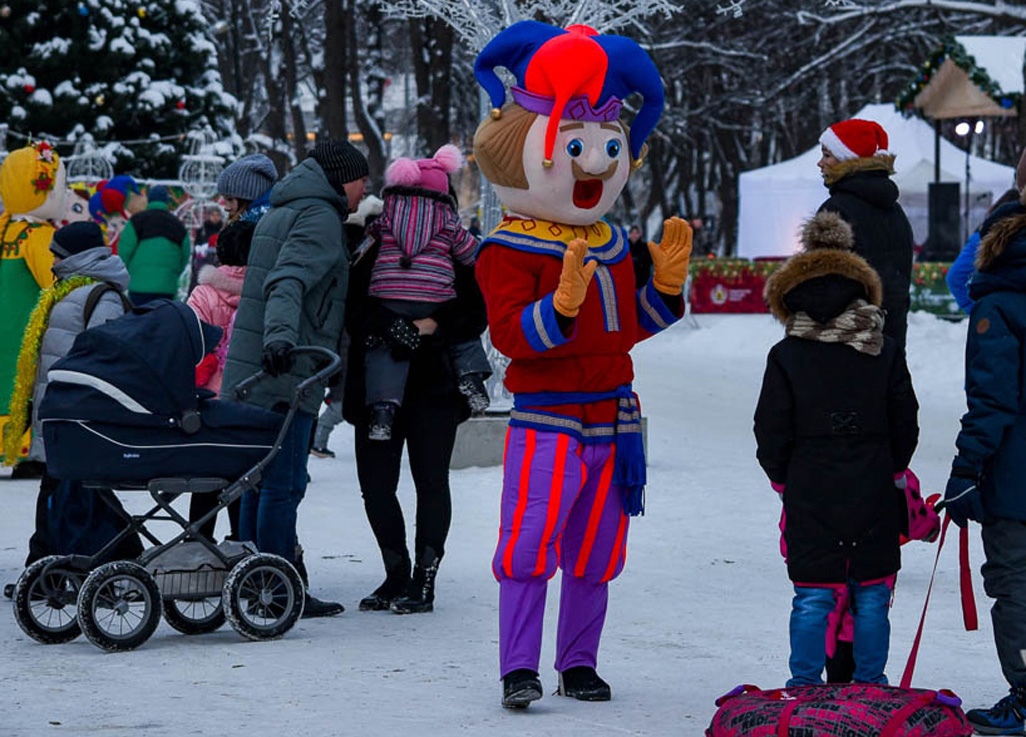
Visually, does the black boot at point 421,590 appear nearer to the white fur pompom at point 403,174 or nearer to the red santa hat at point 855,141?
the white fur pompom at point 403,174

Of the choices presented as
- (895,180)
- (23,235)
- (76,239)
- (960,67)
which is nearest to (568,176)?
(76,239)

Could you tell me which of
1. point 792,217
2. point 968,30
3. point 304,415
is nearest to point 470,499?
point 304,415

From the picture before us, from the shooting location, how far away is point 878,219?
24.6 ft

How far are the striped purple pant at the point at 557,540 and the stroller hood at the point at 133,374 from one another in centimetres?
146

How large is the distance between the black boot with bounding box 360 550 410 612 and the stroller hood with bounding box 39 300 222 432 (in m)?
1.34

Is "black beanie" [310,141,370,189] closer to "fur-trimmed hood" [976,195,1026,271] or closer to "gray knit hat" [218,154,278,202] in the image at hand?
"gray knit hat" [218,154,278,202]

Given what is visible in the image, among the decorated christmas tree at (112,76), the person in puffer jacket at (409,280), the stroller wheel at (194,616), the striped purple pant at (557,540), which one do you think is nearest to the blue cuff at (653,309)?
the striped purple pant at (557,540)

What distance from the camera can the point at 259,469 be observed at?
7.05 meters

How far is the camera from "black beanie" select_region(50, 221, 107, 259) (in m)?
8.13

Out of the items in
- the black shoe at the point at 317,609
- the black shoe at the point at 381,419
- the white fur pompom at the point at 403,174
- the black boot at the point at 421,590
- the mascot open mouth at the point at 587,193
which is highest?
the white fur pompom at the point at 403,174

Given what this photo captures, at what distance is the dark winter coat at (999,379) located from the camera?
5.54m

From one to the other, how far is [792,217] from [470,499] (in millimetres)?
25850

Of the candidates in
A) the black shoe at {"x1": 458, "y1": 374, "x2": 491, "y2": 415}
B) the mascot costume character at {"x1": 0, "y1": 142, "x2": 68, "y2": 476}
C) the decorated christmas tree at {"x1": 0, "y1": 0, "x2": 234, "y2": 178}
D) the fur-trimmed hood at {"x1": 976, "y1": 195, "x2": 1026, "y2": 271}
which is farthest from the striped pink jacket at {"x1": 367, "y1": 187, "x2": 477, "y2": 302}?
the decorated christmas tree at {"x1": 0, "y1": 0, "x2": 234, "y2": 178}

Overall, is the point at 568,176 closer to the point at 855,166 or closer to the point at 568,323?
the point at 568,323
